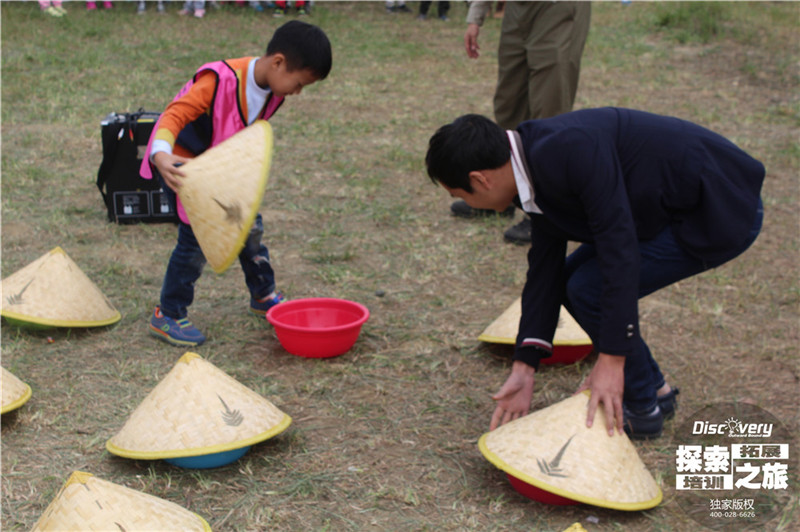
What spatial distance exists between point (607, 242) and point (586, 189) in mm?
147

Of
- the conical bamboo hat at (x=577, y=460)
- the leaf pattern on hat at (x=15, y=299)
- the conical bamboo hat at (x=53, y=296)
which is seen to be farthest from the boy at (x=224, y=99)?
the conical bamboo hat at (x=577, y=460)

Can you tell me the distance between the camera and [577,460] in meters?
2.07

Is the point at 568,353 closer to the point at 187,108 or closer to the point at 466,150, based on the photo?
the point at 466,150

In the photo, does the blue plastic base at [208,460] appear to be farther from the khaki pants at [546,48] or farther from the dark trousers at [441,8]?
the dark trousers at [441,8]

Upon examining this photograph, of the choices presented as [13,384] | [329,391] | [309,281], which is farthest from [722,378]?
[13,384]

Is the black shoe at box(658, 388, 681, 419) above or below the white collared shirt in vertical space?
below

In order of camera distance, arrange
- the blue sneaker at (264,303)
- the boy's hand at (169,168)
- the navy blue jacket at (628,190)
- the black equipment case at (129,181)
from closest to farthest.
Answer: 1. the navy blue jacket at (628,190)
2. the boy's hand at (169,168)
3. the blue sneaker at (264,303)
4. the black equipment case at (129,181)

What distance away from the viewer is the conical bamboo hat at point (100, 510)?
1.73m

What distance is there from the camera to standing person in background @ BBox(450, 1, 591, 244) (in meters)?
4.00

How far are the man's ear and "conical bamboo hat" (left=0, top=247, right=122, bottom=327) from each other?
178cm

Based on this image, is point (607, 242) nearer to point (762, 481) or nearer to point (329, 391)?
point (762, 481)

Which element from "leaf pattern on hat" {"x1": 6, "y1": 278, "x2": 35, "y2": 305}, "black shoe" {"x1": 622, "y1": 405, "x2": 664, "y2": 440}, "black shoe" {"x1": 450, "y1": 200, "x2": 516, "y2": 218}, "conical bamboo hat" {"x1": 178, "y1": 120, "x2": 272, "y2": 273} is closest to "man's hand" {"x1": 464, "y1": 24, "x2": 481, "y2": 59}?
"black shoe" {"x1": 450, "y1": 200, "x2": 516, "y2": 218}

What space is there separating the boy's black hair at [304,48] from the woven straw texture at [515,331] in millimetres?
1156

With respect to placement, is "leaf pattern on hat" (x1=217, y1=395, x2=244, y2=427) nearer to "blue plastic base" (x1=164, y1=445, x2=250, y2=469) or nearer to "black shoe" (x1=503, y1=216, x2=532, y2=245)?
"blue plastic base" (x1=164, y1=445, x2=250, y2=469)
